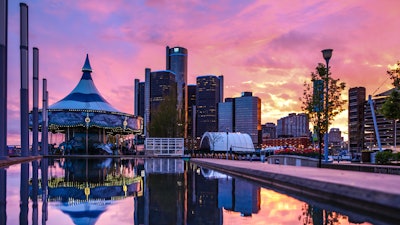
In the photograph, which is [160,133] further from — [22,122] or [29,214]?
[29,214]

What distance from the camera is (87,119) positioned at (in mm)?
67062

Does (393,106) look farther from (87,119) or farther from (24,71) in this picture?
(87,119)

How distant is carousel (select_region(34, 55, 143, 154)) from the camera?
66625 mm

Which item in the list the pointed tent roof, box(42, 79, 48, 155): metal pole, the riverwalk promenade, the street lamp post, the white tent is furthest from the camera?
the white tent

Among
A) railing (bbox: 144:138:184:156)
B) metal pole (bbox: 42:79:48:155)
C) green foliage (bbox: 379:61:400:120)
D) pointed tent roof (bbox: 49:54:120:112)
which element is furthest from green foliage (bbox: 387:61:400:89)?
pointed tent roof (bbox: 49:54:120:112)

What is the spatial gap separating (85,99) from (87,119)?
3.94m

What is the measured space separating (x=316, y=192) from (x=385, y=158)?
11820 mm

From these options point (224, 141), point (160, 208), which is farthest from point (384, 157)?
point (224, 141)

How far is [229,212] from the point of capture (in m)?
8.22

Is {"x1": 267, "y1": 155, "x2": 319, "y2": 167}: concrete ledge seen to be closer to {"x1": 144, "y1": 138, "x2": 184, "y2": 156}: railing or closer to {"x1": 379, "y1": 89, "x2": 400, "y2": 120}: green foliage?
{"x1": 379, "y1": 89, "x2": 400, "y2": 120}: green foliage

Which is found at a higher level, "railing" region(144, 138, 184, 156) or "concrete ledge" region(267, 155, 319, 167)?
"concrete ledge" region(267, 155, 319, 167)

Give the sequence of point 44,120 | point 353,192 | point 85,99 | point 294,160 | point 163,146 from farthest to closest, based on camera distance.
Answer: point 85,99 → point 163,146 → point 44,120 → point 294,160 → point 353,192

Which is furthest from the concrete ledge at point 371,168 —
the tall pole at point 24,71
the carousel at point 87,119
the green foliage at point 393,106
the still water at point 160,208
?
the carousel at point 87,119

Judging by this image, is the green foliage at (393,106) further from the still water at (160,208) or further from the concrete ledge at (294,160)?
the still water at (160,208)
